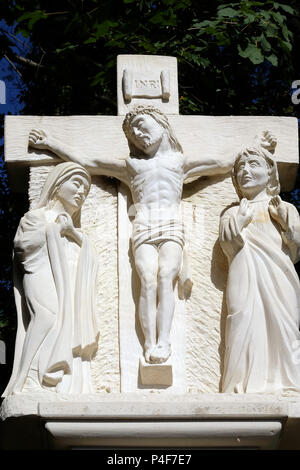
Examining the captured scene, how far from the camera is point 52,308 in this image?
24.2 feet

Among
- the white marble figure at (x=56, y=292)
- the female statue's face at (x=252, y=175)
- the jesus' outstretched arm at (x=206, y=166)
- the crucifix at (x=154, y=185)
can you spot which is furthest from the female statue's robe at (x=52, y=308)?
the female statue's face at (x=252, y=175)

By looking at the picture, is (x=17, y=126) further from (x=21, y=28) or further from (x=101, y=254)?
(x=21, y=28)

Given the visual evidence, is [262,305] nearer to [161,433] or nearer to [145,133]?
[161,433]

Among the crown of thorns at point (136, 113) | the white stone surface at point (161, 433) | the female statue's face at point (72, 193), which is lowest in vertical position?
the white stone surface at point (161, 433)

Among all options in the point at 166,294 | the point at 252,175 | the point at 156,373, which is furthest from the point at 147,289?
the point at 252,175

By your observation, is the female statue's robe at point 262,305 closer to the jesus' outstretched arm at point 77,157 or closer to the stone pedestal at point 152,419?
the stone pedestal at point 152,419

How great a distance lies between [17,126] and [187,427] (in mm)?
2534

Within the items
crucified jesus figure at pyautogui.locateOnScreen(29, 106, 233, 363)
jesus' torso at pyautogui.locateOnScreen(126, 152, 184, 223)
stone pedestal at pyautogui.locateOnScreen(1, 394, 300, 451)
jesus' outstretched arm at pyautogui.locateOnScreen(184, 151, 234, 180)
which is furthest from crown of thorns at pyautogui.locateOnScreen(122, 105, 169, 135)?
stone pedestal at pyautogui.locateOnScreen(1, 394, 300, 451)

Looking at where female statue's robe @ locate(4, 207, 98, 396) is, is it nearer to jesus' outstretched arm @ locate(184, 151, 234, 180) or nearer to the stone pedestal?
the stone pedestal

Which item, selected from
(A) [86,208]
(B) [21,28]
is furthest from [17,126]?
(B) [21,28]

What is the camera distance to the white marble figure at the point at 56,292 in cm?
719

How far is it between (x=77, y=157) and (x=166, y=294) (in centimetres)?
124

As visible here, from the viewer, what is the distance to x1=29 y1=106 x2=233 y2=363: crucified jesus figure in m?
7.48

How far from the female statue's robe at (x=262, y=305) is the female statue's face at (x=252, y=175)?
150mm
